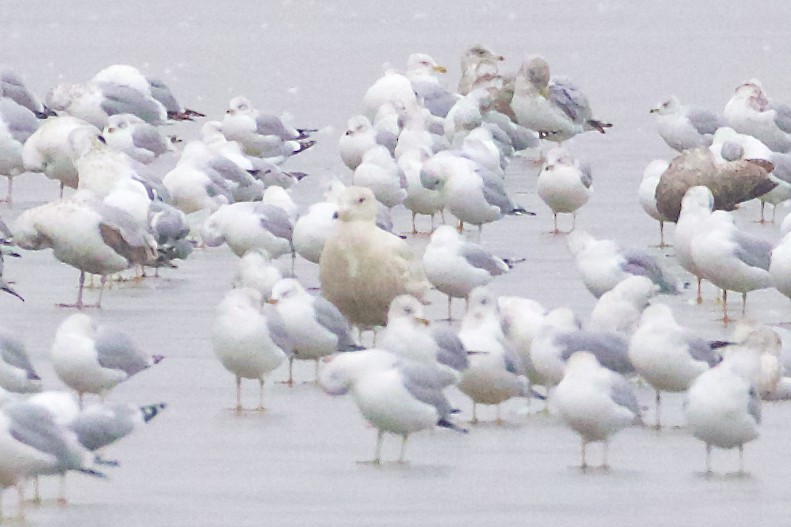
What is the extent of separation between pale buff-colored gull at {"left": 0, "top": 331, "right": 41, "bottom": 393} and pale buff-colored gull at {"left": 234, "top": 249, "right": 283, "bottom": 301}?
6.54 feet

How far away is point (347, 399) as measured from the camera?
1134 centimetres

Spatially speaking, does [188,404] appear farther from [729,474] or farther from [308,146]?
[308,146]

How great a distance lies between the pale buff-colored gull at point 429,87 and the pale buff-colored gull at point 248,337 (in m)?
9.74

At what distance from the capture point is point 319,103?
23.5 m

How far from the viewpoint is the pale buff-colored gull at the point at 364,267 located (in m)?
12.7

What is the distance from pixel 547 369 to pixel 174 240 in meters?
4.03

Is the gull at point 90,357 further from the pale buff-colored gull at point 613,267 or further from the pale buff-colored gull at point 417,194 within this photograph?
the pale buff-colored gull at point 417,194

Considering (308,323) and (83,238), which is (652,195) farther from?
(308,323)

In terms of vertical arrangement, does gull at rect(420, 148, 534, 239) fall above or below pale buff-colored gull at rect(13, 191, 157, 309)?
below

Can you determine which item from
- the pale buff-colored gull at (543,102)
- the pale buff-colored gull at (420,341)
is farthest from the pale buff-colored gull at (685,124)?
the pale buff-colored gull at (420,341)

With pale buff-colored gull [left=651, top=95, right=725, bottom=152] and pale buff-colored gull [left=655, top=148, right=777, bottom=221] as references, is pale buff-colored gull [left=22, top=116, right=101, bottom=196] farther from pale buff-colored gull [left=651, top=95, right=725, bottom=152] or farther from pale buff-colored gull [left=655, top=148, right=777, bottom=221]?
pale buff-colored gull [left=651, top=95, right=725, bottom=152]

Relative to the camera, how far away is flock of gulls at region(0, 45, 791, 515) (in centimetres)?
992

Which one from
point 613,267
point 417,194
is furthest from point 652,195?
point 613,267

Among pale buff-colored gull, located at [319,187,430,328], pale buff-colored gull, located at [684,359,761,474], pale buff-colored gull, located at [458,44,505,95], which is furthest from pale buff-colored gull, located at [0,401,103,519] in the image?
pale buff-colored gull, located at [458,44,505,95]
